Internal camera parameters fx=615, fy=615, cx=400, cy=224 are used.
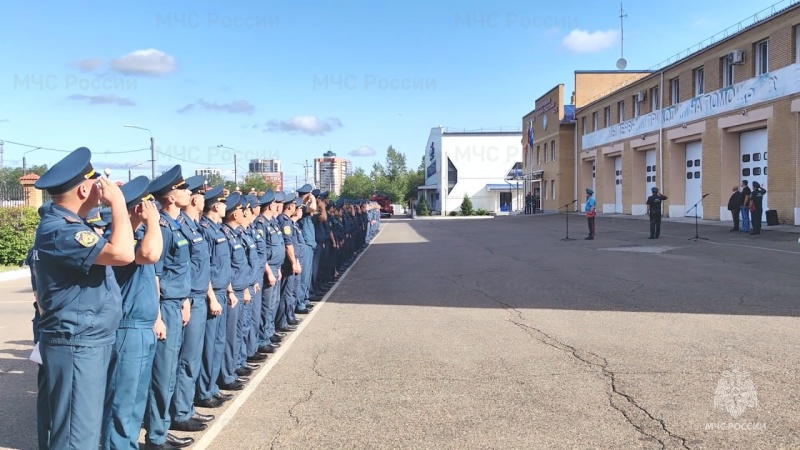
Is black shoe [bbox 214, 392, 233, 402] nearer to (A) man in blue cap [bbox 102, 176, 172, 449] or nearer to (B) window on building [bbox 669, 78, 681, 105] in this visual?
(A) man in blue cap [bbox 102, 176, 172, 449]

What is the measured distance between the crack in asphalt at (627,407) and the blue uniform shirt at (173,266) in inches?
140

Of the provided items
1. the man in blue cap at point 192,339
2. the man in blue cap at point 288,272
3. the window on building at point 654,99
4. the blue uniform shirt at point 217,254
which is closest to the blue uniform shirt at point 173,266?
the man in blue cap at point 192,339

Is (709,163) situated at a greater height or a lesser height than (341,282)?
greater

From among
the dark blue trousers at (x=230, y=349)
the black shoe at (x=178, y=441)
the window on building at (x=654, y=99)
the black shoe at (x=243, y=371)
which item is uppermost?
the window on building at (x=654, y=99)

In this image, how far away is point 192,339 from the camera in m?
5.03

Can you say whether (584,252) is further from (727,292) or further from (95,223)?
(95,223)

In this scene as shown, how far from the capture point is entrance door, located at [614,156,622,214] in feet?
132

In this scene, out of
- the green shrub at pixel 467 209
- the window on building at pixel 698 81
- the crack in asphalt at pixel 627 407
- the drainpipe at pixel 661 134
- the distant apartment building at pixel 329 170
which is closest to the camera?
the crack in asphalt at pixel 627 407

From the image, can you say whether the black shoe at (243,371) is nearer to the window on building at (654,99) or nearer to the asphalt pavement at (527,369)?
the asphalt pavement at (527,369)

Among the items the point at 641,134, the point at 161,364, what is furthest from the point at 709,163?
the point at 161,364

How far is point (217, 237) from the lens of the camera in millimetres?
5742

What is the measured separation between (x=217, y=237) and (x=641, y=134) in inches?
1355

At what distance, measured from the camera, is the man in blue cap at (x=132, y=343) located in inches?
150

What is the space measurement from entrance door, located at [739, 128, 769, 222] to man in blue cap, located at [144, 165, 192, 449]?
24845 mm
